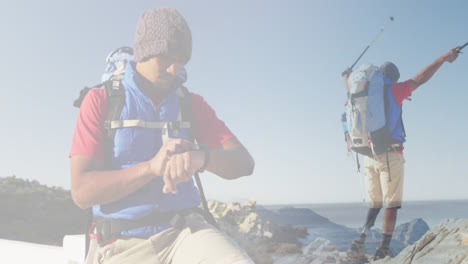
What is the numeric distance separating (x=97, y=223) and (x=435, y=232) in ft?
5.44

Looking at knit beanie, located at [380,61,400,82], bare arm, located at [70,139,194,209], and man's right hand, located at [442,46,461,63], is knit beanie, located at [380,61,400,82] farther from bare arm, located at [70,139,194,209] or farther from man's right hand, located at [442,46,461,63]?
bare arm, located at [70,139,194,209]

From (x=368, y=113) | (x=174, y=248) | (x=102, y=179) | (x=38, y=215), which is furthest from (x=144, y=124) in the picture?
(x=38, y=215)

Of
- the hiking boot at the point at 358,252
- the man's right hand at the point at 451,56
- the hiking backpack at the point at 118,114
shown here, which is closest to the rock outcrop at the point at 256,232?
the hiking boot at the point at 358,252

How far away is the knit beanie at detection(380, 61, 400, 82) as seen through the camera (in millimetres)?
2443

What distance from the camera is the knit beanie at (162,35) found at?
1059 millimetres

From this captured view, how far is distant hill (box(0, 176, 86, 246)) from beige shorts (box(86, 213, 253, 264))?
16.4ft

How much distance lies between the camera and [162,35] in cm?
106

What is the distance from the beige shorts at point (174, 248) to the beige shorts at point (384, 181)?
1.61m

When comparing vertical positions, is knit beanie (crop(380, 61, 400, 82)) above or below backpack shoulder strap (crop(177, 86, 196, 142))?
above

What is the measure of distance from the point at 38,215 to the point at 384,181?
20.3ft

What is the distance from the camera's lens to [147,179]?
0.88 meters

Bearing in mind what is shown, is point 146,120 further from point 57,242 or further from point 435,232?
point 57,242

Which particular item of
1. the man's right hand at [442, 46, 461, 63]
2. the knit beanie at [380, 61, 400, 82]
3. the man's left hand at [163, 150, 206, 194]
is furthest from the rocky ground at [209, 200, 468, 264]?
the man's left hand at [163, 150, 206, 194]

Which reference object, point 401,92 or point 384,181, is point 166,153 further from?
point 401,92
